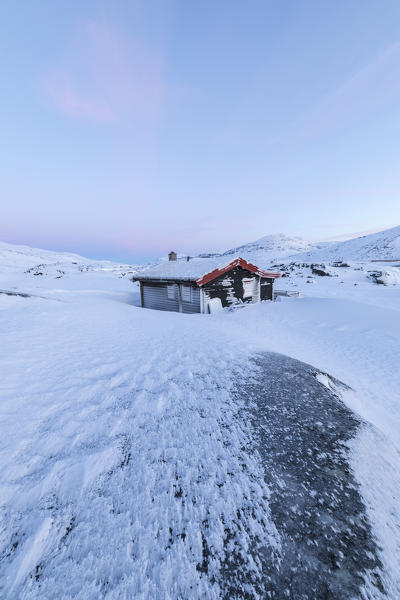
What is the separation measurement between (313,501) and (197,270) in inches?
544

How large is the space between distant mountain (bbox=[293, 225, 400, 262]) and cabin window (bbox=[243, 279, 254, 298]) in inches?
2522

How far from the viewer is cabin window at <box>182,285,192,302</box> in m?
15.2

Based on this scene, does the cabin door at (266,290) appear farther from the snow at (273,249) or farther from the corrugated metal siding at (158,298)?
the snow at (273,249)

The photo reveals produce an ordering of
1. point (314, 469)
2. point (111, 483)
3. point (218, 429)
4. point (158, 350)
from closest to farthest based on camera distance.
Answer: point (111, 483) < point (314, 469) < point (218, 429) < point (158, 350)

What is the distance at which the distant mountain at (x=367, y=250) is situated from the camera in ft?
214

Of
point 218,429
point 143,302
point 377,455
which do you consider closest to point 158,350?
point 218,429

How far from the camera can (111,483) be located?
94.7 inches

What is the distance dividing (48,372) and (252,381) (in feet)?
14.7

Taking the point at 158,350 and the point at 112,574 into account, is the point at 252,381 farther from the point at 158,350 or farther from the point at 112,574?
the point at 112,574

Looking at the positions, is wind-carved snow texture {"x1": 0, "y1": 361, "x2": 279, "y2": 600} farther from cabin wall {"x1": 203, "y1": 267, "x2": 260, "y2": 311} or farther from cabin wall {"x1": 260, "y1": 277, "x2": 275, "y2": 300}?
cabin wall {"x1": 260, "y1": 277, "x2": 275, "y2": 300}

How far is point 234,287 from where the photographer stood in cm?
1642

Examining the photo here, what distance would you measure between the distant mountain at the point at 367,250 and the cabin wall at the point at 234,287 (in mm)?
63777

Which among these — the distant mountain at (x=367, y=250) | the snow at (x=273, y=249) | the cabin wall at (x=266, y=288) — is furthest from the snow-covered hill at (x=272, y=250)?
the cabin wall at (x=266, y=288)

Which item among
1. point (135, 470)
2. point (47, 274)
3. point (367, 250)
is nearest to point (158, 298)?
point (135, 470)
